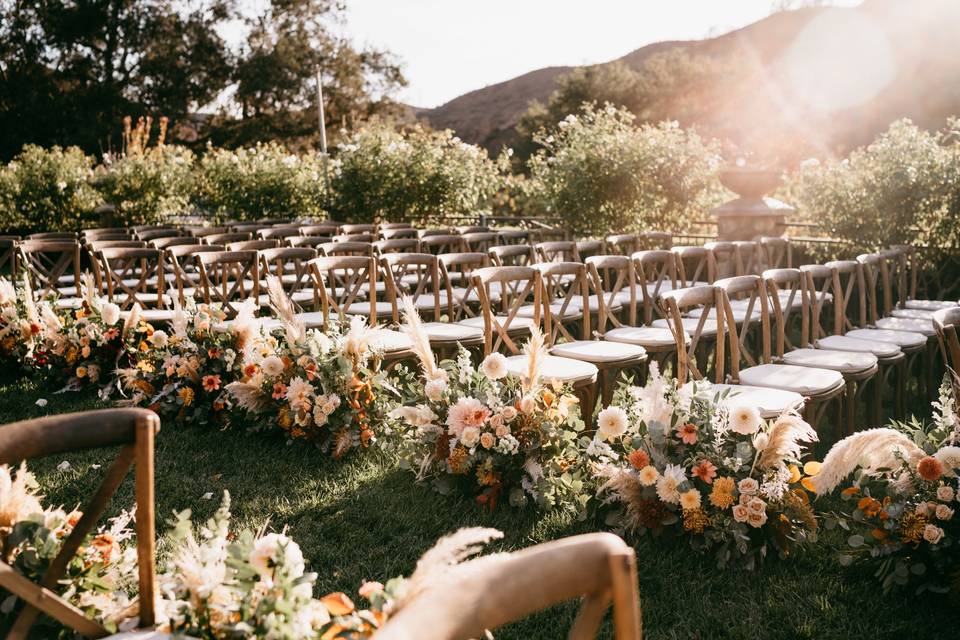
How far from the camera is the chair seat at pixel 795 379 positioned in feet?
12.3

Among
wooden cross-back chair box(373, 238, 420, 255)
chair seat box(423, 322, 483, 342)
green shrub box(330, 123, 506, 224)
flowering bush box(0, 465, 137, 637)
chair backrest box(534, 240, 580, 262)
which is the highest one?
green shrub box(330, 123, 506, 224)

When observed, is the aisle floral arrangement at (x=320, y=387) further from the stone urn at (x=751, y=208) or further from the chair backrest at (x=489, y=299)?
the stone urn at (x=751, y=208)

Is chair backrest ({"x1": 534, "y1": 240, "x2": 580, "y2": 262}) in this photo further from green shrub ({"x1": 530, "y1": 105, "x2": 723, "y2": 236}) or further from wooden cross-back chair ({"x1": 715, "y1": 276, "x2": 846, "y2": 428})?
green shrub ({"x1": 530, "y1": 105, "x2": 723, "y2": 236})

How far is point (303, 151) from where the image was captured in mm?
33000

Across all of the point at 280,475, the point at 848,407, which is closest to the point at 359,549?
the point at 280,475

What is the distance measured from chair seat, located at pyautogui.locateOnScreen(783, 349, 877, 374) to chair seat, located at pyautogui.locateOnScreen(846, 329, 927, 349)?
0.43m

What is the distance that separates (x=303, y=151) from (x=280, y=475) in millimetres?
30826

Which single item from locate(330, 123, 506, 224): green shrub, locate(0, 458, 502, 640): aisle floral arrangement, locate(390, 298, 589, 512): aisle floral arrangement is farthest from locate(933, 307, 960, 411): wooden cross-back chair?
locate(330, 123, 506, 224): green shrub

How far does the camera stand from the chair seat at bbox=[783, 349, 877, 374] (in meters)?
4.10

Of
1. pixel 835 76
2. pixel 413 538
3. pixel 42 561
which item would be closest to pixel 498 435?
pixel 413 538

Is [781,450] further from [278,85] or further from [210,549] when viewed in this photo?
[278,85]

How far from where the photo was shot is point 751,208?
769cm

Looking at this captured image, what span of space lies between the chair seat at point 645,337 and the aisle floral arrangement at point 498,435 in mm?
1232

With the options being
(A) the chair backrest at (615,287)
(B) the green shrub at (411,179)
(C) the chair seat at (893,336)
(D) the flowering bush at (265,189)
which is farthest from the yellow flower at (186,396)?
(D) the flowering bush at (265,189)
